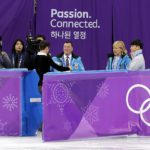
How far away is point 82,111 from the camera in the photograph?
10.7 m

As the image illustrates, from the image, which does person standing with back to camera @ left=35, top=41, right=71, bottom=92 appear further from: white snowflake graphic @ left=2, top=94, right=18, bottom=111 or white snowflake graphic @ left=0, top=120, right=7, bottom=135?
white snowflake graphic @ left=0, top=120, right=7, bottom=135

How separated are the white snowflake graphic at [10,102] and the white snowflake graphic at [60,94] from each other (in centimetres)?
97

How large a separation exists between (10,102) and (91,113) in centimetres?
144

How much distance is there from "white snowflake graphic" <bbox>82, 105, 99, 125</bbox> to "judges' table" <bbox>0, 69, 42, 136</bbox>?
1057 millimetres

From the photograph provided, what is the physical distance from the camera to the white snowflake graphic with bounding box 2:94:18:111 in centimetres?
1123

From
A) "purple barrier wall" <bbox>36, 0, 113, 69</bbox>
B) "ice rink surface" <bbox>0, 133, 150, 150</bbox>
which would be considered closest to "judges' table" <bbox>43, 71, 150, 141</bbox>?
"ice rink surface" <bbox>0, 133, 150, 150</bbox>

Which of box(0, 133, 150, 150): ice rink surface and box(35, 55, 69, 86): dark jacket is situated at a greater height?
box(35, 55, 69, 86): dark jacket

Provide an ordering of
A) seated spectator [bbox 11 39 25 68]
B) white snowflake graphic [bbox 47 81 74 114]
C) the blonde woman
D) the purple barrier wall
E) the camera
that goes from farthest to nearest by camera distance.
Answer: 1. the purple barrier wall
2. seated spectator [bbox 11 39 25 68]
3. the blonde woman
4. the camera
5. white snowflake graphic [bbox 47 81 74 114]

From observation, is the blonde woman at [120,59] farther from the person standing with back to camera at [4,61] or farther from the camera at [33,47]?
the person standing with back to camera at [4,61]

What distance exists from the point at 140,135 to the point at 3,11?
539 cm

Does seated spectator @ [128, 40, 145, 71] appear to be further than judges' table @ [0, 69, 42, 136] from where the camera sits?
Yes

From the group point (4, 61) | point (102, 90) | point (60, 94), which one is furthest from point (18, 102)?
point (4, 61)

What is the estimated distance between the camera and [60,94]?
34.6 feet

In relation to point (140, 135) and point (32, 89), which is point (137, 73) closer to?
point (140, 135)
